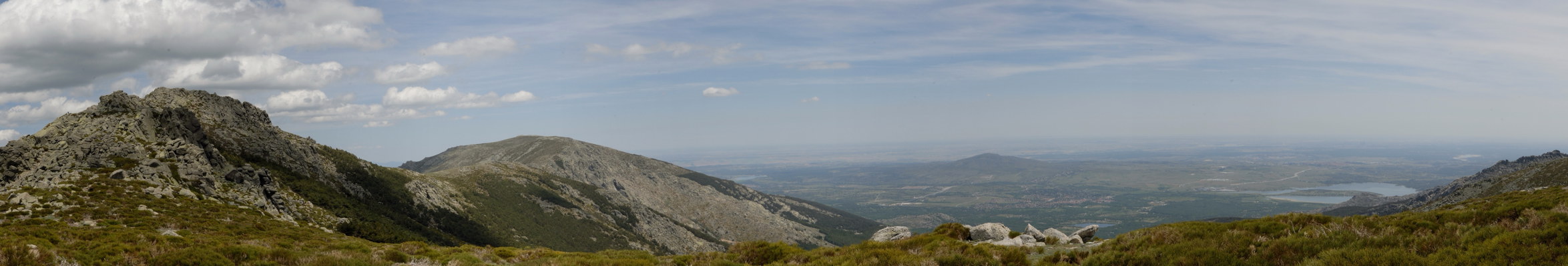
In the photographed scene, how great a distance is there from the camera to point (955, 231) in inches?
1415

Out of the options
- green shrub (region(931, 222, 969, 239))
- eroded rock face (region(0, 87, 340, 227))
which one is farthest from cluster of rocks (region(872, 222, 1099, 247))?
eroded rock face (region(0, 87, 340, 227))

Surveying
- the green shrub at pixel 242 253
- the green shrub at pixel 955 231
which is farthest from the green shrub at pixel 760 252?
the green shrub at pixel 242 253

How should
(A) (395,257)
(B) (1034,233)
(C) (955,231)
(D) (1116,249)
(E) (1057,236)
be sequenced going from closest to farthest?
(D) (1116,249) < (A) (395,257) < (E) (1057,236) < (C) (955,231) < (B) (1034,233)

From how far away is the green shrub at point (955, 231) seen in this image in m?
35.4

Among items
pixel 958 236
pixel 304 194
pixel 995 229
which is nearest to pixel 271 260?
pixel 958 236

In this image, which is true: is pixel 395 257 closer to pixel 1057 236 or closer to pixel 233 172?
pixel 1057 236

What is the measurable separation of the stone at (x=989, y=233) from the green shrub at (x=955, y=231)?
16.1 inches

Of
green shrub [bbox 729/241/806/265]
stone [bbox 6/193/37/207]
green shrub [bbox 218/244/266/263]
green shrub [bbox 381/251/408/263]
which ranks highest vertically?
stone [bbox 6/193/37/207]

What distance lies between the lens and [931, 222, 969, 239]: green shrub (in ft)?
116

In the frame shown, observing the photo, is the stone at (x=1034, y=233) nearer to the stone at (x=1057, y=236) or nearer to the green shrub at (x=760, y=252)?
the stone at (x=1057, y=236)

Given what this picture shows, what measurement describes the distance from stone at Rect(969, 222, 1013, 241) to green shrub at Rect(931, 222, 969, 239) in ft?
1.34

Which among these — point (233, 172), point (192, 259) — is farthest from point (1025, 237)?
point (233, 172)

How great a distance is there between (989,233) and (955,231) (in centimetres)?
211

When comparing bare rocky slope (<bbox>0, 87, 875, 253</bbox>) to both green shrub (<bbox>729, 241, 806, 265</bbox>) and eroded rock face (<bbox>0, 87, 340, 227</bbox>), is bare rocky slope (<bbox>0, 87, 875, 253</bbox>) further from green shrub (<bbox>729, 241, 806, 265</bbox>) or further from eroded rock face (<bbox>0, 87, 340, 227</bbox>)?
green shrub (<bbox>729, 241, 806, 265</bbox>)
